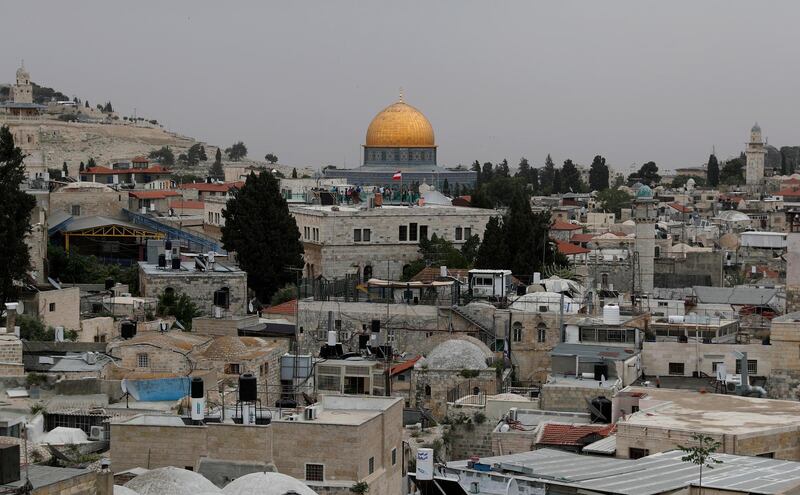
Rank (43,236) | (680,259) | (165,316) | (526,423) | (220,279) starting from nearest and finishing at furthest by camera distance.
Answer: (526,423)
(165,316)
(220,279)
(43,236)
(680,259)

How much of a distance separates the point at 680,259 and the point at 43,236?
18.5 metres

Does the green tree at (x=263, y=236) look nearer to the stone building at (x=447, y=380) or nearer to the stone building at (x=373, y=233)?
the stone building at (x=373, y=233)

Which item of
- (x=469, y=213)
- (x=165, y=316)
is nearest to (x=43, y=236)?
(x=165, y=316)

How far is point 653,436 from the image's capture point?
20.9 m

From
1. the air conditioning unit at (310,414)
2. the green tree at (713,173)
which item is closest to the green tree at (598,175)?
the green tree at (713,173)

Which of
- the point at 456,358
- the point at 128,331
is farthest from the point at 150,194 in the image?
the point at 456,358

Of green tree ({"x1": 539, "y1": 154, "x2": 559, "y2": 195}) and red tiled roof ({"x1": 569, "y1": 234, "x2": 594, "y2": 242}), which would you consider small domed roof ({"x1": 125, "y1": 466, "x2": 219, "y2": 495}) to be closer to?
red tiled roof ({"x1": 569, "y1": 234, "x2": 594, "y2": 242})

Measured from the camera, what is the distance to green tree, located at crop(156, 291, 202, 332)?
39.3 m

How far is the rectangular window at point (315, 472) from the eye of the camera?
61.1 feet

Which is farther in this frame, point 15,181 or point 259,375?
point 15,181

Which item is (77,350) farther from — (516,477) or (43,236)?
(43,236)

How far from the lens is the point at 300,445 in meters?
18.7

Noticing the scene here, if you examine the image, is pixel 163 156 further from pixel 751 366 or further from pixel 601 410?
pixel 601 410

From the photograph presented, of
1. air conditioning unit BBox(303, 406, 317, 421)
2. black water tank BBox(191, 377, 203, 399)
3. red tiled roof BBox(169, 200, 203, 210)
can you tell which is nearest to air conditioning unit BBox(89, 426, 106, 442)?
black water tank BBox(191, 377, 203, 399)
